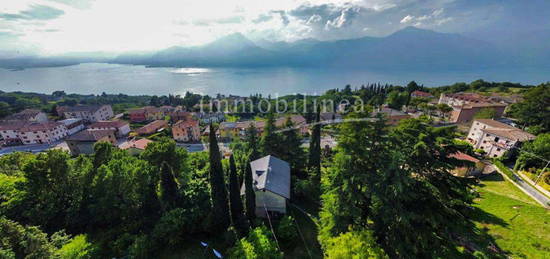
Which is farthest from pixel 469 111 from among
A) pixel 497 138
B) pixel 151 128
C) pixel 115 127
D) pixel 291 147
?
pixel 115 127

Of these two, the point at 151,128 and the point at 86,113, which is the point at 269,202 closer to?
the point at 151,128

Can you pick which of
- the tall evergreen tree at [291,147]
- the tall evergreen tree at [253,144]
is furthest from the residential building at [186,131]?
the tall evergreen tree at [291,147]

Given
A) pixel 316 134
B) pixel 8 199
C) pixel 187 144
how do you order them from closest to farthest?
1. pixel 8 199
2. pixel 316 134
3. pixel 187 144

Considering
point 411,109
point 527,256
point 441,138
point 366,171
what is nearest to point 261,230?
point 366,171

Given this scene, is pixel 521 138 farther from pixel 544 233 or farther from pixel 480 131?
pixel 544 233

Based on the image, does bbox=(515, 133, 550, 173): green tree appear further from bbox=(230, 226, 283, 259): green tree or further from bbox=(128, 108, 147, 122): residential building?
bbox=(128, 108, 147, 122): residential building

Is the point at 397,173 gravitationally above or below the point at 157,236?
above

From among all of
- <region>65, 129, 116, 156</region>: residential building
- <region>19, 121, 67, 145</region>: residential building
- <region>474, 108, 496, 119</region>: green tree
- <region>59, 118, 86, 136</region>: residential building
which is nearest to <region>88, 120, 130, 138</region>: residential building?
<region>59, 118, 86, 136</region>: residential building
